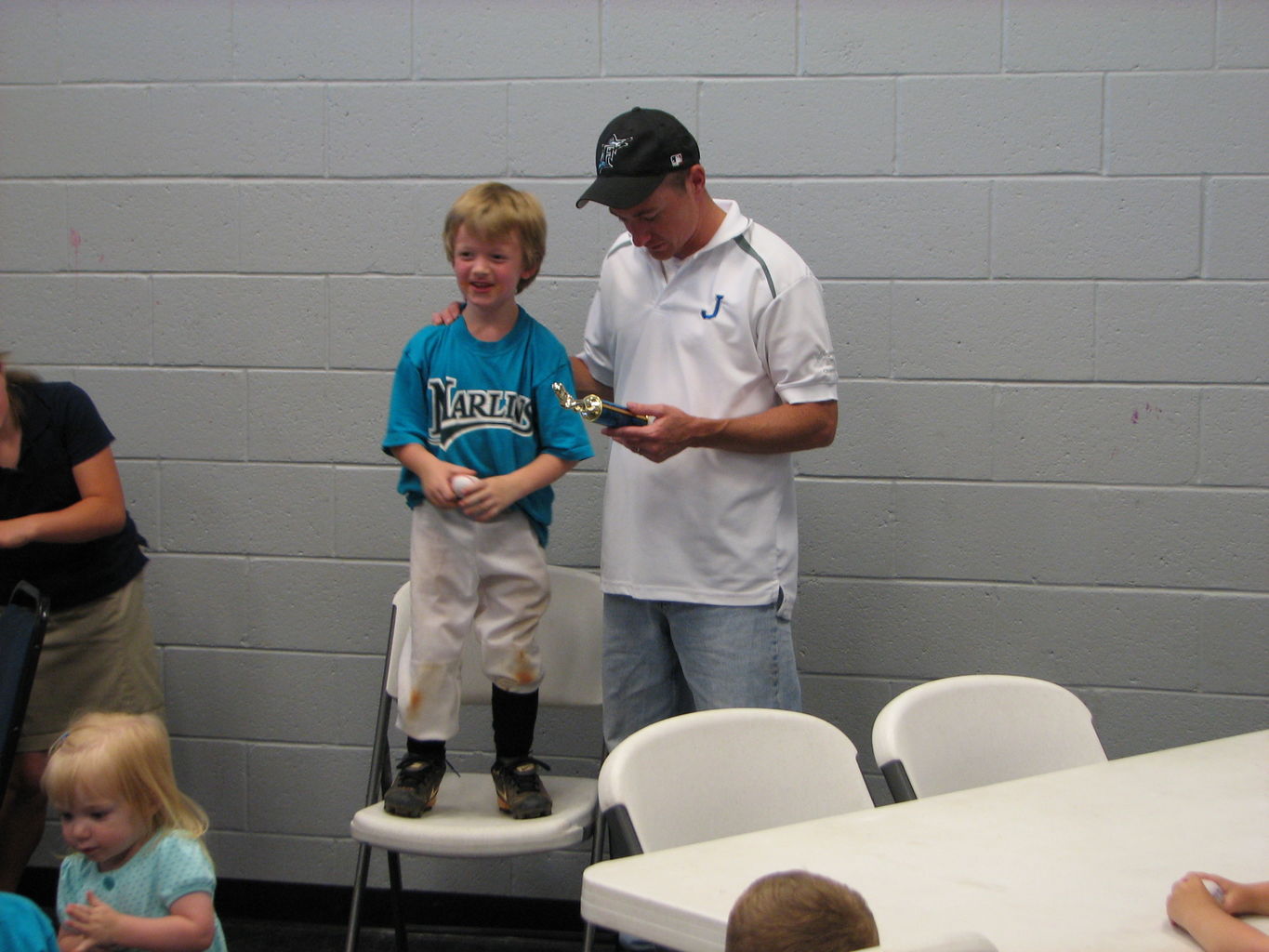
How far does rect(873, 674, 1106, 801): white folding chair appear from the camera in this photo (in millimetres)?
1865

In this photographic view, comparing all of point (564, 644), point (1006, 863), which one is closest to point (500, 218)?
point (564, 644)

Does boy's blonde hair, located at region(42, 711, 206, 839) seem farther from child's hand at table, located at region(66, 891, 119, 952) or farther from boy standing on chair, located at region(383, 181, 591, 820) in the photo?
boy standing on chair, located at region(383, 181, 591, 820)

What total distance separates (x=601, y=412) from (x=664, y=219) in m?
0.40

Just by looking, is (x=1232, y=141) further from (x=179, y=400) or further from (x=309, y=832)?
(x=309, y=832)

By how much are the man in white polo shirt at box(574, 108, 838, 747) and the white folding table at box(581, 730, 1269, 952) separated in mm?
605

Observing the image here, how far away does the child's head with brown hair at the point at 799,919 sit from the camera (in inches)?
42.1

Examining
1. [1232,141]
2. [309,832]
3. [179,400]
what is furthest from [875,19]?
[309,832]

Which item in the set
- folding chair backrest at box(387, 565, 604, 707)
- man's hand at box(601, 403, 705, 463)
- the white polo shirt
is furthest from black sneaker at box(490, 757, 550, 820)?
man's hand at box(601, 403, 705, 463)

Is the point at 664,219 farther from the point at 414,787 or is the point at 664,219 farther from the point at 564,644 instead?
the point at 414,787

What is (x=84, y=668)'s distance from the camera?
8.78ft

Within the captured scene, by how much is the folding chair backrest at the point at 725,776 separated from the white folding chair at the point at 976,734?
74mm

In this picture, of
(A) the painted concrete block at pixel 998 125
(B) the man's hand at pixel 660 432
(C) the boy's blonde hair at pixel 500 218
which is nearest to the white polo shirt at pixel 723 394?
(B) the man's hand at pixel 660 432

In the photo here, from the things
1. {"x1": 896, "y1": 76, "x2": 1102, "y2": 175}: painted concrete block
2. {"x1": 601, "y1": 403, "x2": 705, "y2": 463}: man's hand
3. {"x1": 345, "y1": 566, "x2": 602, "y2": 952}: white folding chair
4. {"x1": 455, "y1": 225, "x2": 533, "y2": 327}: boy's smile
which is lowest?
{"x1": 345, "y1": 566, "x2": 602, "y2": 952}: white folding chair

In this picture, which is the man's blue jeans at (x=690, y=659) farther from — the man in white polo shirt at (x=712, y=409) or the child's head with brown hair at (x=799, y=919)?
the child's head with brown hair at (x=799, y=919)
